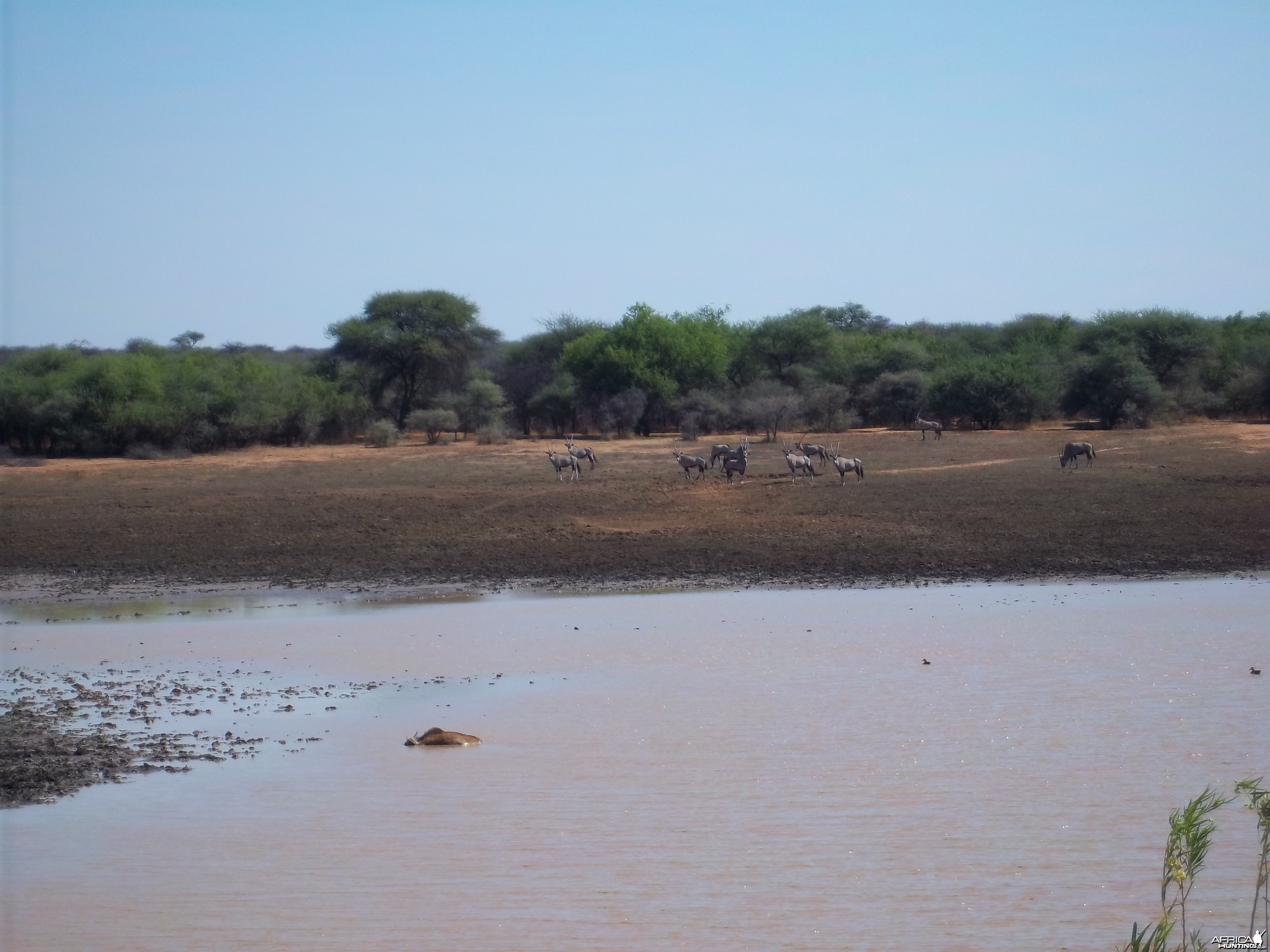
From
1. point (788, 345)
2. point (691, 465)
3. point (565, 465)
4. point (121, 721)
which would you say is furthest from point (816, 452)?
point (788, 345)

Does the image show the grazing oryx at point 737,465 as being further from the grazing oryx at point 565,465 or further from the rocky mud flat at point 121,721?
the rocky mud flat at point 121,721

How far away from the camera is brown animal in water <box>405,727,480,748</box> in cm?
902

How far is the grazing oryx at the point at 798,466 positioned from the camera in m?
23.8

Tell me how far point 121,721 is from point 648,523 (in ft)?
36.7

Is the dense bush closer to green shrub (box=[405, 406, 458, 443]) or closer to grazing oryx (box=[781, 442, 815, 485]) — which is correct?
green shrub (box=[405, 406, 458, 443])

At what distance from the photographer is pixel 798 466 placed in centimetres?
2386

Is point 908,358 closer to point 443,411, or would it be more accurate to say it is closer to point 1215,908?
point 443,411

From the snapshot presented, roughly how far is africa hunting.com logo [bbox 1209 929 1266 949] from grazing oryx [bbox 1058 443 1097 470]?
1946cm

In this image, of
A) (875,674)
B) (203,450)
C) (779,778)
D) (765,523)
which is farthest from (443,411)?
(779,778)

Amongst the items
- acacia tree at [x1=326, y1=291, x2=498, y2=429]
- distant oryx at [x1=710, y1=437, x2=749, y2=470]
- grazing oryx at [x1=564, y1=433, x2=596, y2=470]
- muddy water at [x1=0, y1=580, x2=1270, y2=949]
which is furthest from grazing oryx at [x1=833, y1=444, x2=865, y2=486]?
acacia tree at [x1=326, y1=291, x2=498, y2=429]

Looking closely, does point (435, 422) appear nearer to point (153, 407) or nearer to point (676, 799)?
point (153, 407)

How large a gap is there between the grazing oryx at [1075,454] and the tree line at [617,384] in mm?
11662

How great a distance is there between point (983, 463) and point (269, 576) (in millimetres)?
14960

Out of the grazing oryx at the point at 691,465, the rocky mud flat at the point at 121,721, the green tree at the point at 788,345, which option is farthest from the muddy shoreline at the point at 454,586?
the green tree at the point at 788,345
